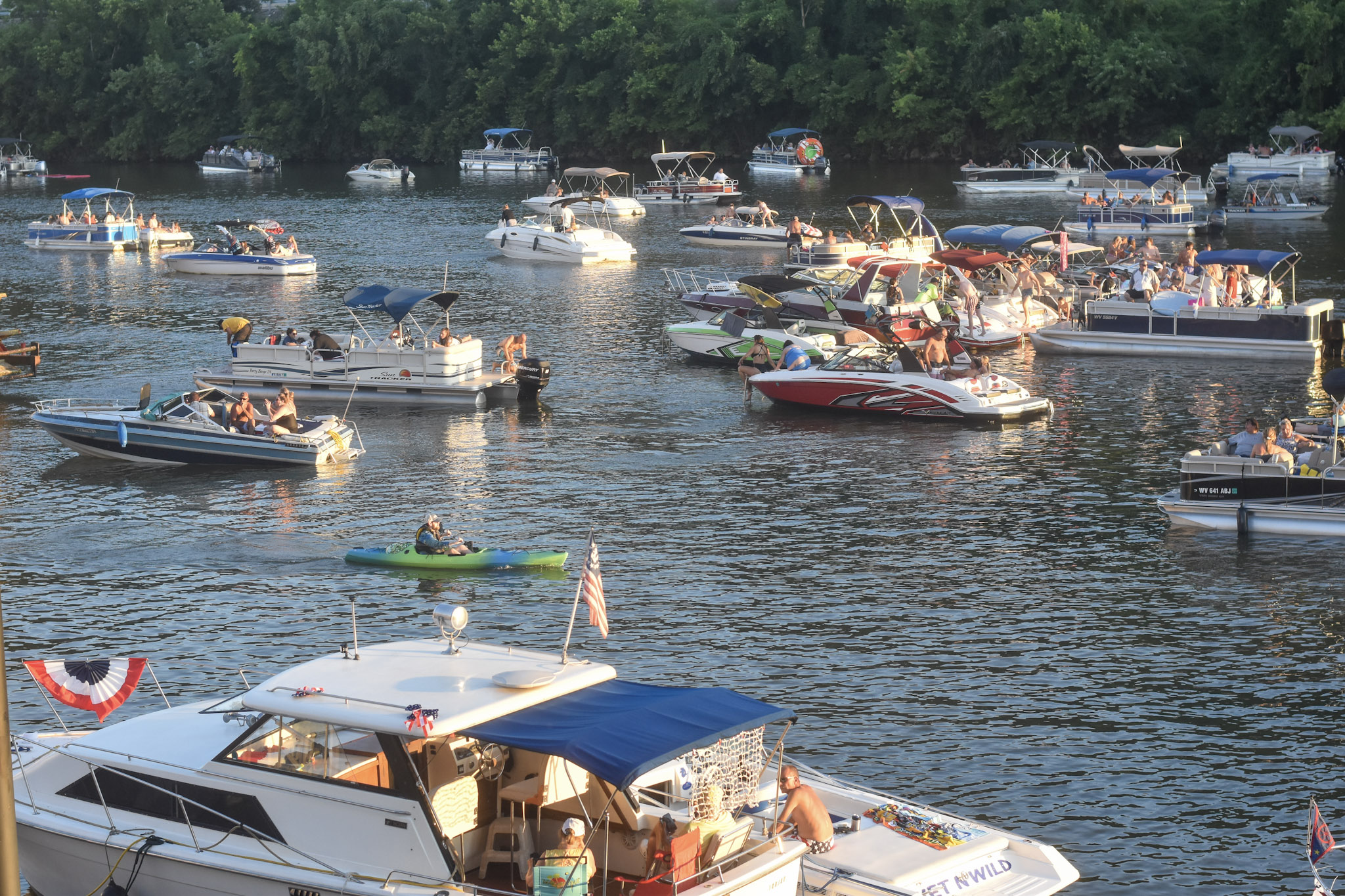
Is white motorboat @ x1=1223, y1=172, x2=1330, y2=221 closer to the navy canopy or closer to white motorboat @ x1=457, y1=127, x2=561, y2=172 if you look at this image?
the navy canopy

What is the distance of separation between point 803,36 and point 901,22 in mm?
8335

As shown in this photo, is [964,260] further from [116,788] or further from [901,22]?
[901,22]

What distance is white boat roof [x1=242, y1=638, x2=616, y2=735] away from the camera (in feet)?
48.6

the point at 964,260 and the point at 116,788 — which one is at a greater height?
the point at 964,260

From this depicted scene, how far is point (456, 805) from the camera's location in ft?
49.2

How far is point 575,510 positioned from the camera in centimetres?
3325

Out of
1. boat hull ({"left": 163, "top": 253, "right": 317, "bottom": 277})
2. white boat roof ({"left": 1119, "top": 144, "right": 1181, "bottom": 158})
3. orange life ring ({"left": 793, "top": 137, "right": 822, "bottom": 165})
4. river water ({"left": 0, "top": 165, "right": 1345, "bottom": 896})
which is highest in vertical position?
orange life ring ({"left": 793, "top": 137, "right": 822, "bottom": 165})

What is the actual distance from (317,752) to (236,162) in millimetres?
136460

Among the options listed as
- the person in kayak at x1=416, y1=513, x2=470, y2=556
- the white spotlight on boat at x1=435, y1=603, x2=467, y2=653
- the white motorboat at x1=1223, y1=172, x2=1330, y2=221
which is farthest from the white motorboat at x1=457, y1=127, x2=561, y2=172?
the white spotlight on boat at x1=435, y1=603, x2=467, y2=653

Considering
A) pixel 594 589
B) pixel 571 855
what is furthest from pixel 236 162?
pixel 571 855

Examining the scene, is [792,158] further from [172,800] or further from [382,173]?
[172,800]

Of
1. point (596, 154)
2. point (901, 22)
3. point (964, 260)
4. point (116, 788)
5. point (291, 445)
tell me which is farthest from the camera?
point (596, 154)

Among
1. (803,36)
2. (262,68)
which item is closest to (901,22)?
(803,36)

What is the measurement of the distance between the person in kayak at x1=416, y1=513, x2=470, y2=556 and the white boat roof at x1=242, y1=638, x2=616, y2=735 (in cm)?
1283
